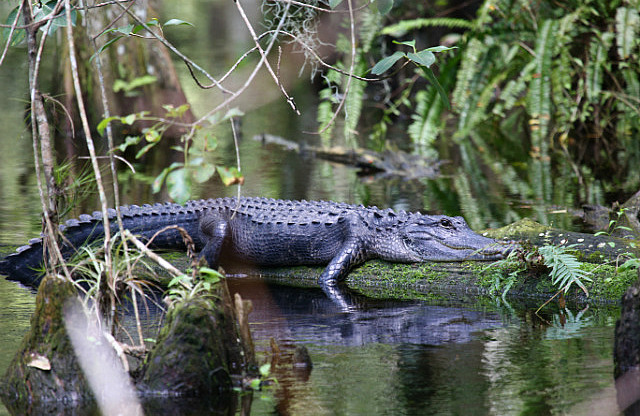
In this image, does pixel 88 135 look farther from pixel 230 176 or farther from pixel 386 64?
pixel 386 64

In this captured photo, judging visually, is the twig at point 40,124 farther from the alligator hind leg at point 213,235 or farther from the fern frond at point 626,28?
the fern frond at point 626,28

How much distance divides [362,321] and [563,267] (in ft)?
4.20

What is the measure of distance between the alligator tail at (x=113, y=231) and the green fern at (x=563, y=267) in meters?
2.64

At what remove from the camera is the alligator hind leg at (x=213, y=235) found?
20.6 feet

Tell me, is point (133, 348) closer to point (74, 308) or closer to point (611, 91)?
point (74, 308)

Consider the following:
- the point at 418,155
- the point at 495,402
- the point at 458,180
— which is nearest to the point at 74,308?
the point at 495,402

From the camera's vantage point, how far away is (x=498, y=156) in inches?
491

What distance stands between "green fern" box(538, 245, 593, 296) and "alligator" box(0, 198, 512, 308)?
0.41 meters

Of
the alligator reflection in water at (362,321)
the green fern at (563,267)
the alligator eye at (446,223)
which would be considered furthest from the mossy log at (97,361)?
the alligator eye at (446,223)

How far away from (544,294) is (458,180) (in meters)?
5.13

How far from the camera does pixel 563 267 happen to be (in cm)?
514

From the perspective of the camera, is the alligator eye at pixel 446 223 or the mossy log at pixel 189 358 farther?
the alligator eye at pixel 446 223

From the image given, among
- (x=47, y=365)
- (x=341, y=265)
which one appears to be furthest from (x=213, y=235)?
(x=47, y=365)

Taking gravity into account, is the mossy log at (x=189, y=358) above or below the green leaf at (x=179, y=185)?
below
